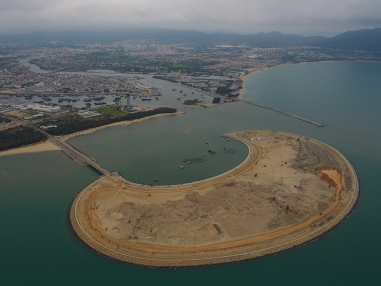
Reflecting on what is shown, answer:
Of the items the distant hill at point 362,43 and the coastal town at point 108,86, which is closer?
the coastal town at point 108,86

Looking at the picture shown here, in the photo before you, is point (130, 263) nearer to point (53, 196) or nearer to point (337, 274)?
point (53, 196)

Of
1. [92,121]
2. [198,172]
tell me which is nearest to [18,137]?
[92,121]

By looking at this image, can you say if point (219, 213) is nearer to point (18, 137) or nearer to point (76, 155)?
point (76, 155)

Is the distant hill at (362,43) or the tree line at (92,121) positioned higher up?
the distant hill at (362,43)

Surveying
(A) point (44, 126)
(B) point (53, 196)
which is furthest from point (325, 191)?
(A) point (44, 126)

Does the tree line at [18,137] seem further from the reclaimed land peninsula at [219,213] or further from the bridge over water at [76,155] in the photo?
the reclaimed land peninsula at [219,213]

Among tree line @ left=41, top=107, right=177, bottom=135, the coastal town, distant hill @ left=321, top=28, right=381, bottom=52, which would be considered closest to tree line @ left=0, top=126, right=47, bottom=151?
the coastal town

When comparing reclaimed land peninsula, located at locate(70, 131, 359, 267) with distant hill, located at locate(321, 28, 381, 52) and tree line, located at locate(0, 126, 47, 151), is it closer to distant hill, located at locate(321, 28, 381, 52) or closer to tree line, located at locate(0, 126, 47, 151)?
tree line, located at locate(0, 126, 47, 151)

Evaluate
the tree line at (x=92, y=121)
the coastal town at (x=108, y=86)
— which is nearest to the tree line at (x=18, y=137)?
the coastal town at (x=108, y=86)
